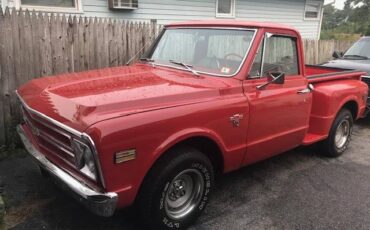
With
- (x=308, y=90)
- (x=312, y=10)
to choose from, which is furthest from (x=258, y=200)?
(x=312, y=10)

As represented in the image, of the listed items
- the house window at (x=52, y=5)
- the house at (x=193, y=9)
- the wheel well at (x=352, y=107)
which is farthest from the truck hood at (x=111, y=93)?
the house at (x=193, y=9)

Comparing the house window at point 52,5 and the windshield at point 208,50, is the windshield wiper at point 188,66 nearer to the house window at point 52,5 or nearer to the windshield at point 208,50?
the windshield at point 208,50

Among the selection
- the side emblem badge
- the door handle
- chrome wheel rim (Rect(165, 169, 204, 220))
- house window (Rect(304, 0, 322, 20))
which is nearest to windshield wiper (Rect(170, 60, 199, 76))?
the side emblem badge

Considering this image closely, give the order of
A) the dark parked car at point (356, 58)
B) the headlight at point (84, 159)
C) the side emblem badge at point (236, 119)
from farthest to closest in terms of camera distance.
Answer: the dark parked car at point (356, 58) < the side emblem badge at point (236, 119) < the headlight at point (84, 159)

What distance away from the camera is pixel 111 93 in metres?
3.01

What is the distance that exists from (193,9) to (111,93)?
879 centimetres

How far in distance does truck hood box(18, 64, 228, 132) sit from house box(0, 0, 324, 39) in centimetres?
486

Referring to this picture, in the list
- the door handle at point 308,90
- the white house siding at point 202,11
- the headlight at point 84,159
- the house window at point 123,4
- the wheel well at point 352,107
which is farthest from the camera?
the white house siding at point 202,11

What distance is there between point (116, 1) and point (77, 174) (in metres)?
7.16

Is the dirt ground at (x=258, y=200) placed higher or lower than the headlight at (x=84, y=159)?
lower

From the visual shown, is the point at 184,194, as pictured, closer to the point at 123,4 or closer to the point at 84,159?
the point at 84,159

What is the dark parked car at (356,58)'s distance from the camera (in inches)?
304

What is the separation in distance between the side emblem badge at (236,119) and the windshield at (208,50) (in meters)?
0.47

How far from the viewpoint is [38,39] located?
5188 mm
